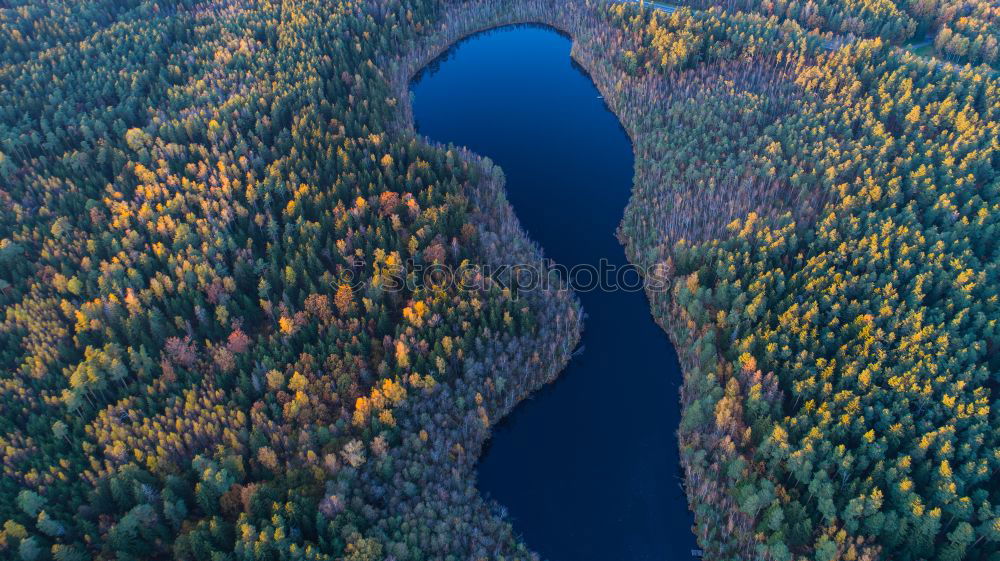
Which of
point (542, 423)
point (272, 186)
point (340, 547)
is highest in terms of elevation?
point (272, 186)

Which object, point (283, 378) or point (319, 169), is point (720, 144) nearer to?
point (319, 169)

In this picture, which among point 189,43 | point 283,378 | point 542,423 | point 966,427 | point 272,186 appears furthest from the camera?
point 189,43

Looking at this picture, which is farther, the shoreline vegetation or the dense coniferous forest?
the dense coniferous forest

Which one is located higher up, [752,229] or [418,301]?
[752,229]

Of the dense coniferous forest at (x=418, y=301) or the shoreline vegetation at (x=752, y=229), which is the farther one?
the dense coniferous forest at (x=418, y=301)

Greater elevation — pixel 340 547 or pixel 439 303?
pixel 439 303

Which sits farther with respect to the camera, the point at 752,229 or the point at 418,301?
the point at 752,229

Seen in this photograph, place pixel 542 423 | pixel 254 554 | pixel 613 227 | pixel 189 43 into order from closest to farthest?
pixel 254 554, pixel 542 423, pixel 613 227, pixel 189 43

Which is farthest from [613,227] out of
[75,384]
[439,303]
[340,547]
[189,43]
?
[189,43]
